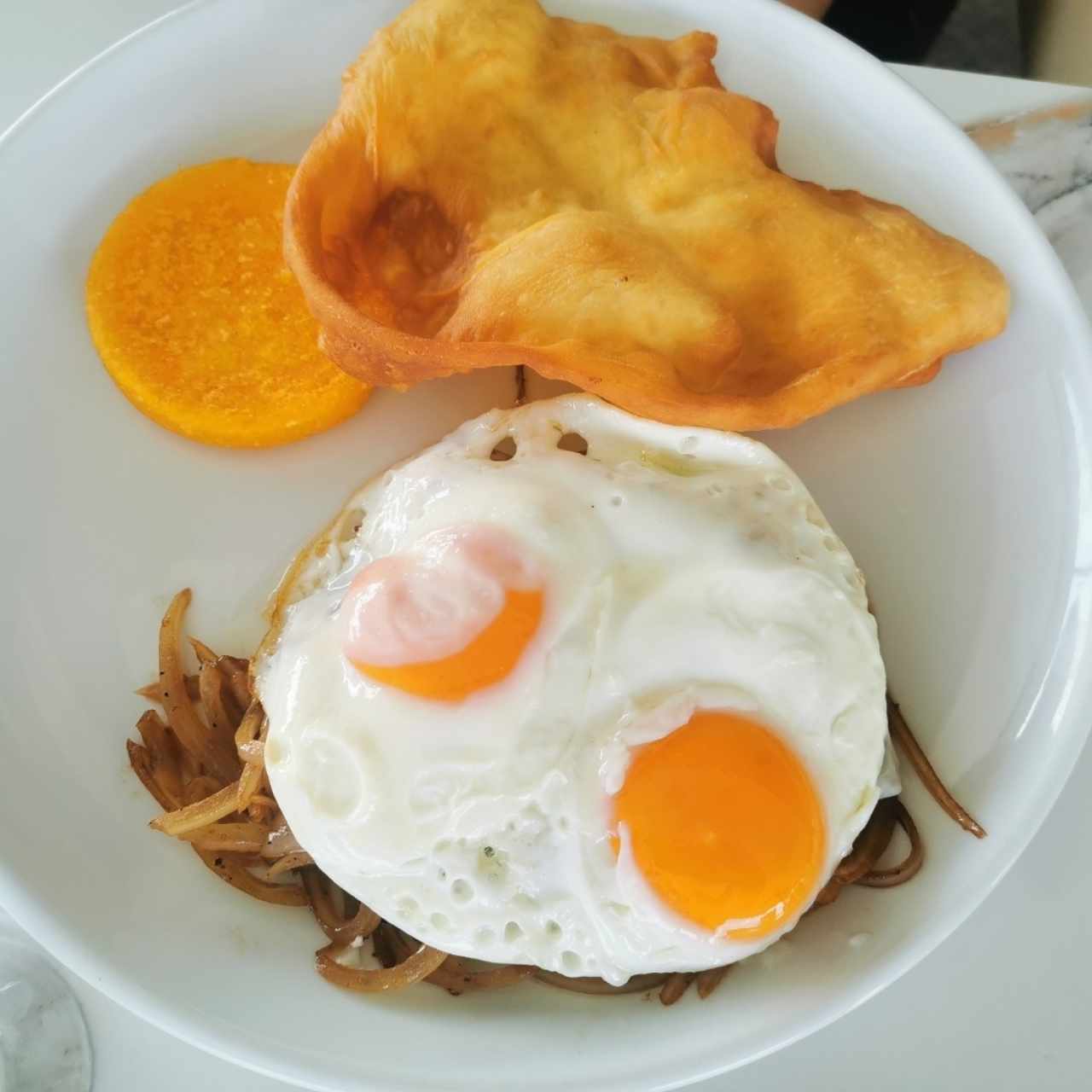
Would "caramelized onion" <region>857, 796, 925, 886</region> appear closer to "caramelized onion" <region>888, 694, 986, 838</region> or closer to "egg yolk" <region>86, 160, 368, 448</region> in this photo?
"caramelized onion" <region>888, 694, 986, 838</region>

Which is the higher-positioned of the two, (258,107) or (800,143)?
(258,107)

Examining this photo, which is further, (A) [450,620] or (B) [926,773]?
(B) [926,773]

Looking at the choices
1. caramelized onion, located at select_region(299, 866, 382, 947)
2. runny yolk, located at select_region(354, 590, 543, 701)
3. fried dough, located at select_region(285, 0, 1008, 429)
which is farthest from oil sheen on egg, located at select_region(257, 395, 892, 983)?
fried dough, located at select_region(285, 0, 1008, 429)

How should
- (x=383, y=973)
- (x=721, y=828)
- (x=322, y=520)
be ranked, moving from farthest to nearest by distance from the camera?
(x=322, y=520)
(x=383, y=973)
(x=721, y=828)

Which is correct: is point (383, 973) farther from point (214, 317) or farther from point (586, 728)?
point (214, 317)

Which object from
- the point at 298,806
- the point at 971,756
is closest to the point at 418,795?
the point at 298,806

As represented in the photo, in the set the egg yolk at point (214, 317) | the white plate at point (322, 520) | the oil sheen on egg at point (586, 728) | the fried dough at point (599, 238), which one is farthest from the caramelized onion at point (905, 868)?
the egg yolk at point (214, 317)

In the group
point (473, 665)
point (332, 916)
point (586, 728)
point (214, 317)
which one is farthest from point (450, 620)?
point (214, 317)

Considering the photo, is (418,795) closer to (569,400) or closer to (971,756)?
(569,400)
